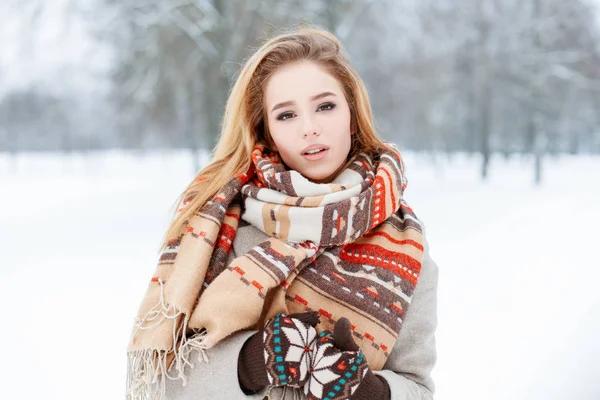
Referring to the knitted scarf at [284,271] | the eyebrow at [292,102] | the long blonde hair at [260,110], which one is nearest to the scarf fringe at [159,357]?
the knitted scarf at [284,271]

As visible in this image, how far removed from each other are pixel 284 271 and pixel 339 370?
1.05ft

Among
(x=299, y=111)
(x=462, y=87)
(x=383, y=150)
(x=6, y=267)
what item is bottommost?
(x=6, y=267)

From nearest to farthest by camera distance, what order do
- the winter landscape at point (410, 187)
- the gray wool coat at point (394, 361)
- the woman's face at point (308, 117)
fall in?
the gray wool coat at point (394, 361) < the woman's face at point (308, 117) < the winter landscape at point (410, 187)

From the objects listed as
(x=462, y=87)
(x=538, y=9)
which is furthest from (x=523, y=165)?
(x=538, y=9)

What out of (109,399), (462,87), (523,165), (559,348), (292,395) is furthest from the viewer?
(523,165)

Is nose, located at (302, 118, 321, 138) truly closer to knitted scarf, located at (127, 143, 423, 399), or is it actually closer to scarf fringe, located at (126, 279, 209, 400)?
knitted scarf, located at (127, 143, 423, 399)

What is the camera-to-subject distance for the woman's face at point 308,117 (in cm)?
147

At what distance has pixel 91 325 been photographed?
383 centimetres

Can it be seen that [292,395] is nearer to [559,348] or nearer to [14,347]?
[559,348]

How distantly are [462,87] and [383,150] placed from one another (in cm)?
1453

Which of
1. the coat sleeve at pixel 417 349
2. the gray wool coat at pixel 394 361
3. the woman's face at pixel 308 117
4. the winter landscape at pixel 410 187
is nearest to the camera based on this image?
the gray wool coat at pixel 394 361

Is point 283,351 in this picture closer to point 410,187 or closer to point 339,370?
point 339,370

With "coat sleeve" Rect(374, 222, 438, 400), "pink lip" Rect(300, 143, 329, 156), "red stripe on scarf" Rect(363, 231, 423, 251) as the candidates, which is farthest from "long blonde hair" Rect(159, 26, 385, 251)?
"coat sleeve" Rect(374, 222, 438, 400)

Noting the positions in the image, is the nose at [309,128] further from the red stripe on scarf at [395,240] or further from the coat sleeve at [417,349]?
the coat sleeve at [417,349]
